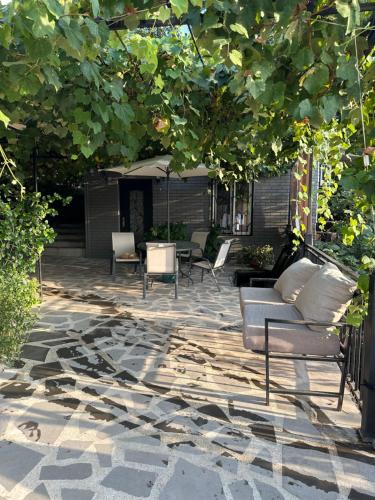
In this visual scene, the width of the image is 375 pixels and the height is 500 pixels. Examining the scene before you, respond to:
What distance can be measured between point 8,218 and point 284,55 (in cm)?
352

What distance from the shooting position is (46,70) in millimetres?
1811

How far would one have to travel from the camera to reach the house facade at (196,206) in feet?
34.3

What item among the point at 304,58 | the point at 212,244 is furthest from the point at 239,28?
the point at 212,244

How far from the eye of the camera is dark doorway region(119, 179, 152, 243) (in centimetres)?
1089

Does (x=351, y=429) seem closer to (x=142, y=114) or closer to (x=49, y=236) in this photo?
(x=142, y=114)

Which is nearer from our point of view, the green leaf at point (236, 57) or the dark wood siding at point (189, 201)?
the green leaf at point (236, 57)

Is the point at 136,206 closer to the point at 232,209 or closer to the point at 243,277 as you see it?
the point at 232,209

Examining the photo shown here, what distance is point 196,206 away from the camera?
35.2ft

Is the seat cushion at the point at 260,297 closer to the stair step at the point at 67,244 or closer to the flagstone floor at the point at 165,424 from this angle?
the flagstone floor at the point at 165,424

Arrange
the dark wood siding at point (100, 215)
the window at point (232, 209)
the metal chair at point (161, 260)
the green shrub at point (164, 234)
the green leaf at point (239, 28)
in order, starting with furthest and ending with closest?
the dark wood siding at point (100, 215), the window at point (232, 209), the green shrub at point (164, 234), the metal chair at point (161, 260), the green leaf at point (239, 28)

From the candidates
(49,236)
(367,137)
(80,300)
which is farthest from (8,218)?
(367,137)

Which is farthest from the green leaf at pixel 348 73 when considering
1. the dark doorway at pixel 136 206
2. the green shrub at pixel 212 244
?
the dark doorway at pixel 136 206

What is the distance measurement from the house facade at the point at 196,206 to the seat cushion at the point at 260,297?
6050 millimetres

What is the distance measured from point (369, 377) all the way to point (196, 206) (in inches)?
339
